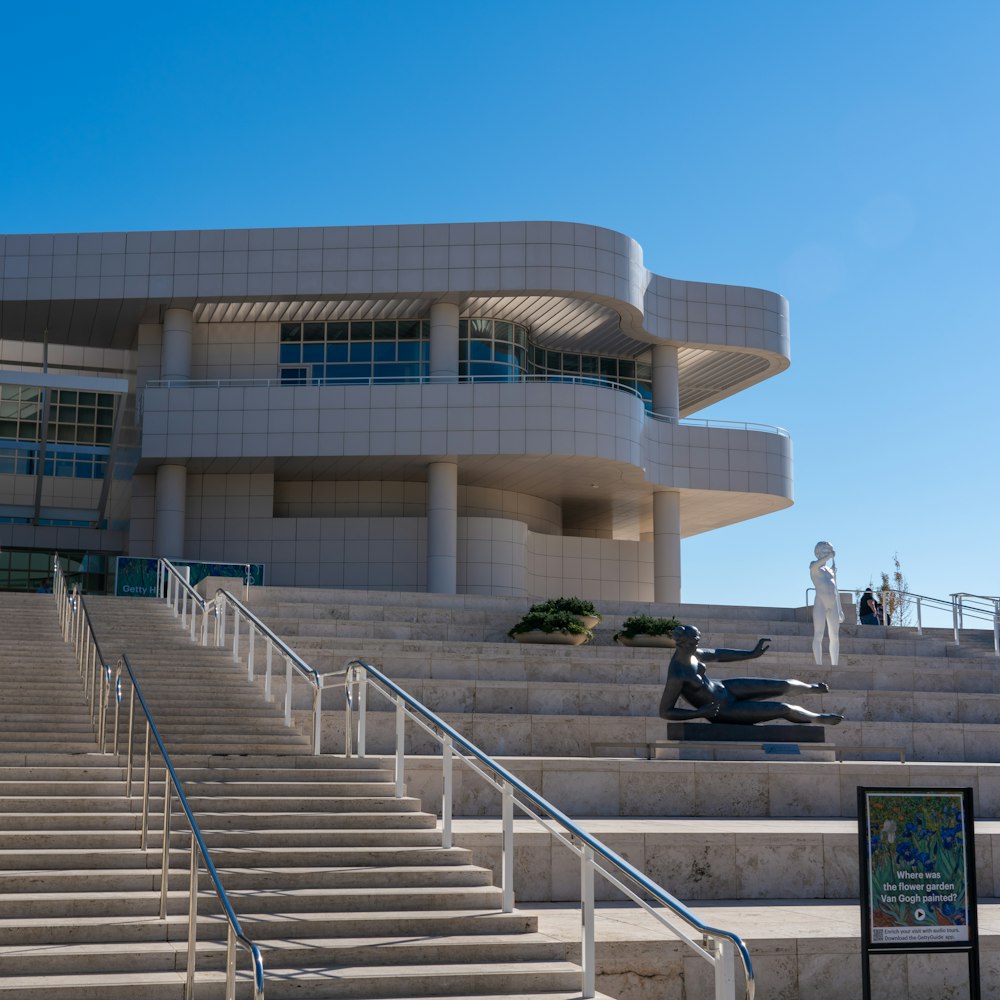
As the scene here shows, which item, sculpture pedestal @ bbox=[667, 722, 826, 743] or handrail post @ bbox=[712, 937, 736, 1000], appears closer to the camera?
handrail post @ bbox=[712, 937, 736, 1000]

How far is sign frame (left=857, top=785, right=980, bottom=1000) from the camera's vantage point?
8633 mm

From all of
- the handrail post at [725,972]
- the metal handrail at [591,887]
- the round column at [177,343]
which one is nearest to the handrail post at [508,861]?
the metal handrail at [591,887]

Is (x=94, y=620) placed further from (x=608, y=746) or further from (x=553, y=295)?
(x=553, y=295)

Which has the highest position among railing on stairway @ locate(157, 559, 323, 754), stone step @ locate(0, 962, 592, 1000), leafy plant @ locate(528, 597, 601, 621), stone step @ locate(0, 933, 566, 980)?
leafy plant @ locate(528, 597, 601, 621)

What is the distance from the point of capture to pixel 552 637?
83.4ft

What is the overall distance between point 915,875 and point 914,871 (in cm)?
3

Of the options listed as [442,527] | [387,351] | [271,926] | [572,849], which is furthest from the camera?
[387,351]

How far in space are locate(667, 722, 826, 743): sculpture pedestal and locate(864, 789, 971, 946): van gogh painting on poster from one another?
26.6ft

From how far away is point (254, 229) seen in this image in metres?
39.8

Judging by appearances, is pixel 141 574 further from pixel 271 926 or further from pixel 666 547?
pixel 271 926

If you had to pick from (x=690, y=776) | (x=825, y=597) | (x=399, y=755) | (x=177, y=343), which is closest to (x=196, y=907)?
(x=399, y=755)

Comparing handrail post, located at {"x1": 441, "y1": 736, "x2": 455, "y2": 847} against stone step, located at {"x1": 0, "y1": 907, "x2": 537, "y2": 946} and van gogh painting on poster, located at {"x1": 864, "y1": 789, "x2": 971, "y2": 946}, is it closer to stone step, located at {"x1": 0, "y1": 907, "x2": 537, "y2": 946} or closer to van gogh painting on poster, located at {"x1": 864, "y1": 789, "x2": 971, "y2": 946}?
stone step, located at {"x1": 0, "y1": 907, "x2": 537, "y2": 946}

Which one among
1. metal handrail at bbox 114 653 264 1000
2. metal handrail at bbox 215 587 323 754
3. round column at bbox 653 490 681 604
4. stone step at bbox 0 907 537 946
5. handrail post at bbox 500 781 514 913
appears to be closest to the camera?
metal handrail at bbox 114 653 264 1000

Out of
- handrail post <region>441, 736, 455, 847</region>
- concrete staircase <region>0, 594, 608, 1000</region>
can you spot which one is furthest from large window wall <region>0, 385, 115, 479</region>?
handrail post <region>441, 736, 455, 847</region>
